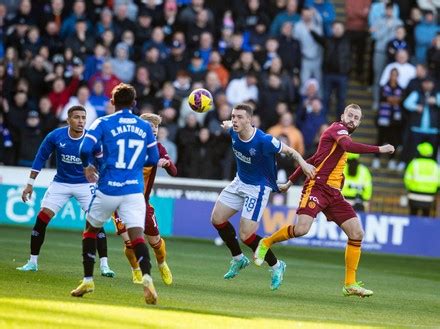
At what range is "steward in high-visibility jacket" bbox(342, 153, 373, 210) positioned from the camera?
24.5m

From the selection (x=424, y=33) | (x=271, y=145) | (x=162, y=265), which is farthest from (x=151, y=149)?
(x=424, y=33)

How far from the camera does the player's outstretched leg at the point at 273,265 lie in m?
15.4

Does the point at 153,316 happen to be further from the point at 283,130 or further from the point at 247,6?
the point at 247,6

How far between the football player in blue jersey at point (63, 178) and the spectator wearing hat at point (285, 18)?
12.6 m

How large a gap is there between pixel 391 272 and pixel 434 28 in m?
9.66

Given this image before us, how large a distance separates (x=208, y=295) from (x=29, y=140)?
11358 mm

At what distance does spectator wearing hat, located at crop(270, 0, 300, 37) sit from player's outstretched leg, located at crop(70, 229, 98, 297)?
51.7ft

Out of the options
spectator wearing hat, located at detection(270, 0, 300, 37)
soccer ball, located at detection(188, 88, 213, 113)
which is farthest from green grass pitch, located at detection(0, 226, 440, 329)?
spectator wearing hat, located at detection(270, 0, 300, 37)

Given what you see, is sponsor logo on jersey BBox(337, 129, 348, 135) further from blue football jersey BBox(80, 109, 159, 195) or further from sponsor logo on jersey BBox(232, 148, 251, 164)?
blue football jersey BBox(80, 109, 159, 195)

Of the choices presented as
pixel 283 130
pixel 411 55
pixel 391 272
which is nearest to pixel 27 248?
pixel 391 272

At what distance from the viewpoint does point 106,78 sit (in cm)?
2547

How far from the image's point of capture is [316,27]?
2778 cm

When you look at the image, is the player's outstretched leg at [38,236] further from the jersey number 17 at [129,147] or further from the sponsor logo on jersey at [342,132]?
the sponsor logo on jersey at [342,132]

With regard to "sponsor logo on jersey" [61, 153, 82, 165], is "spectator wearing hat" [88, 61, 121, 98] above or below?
above
